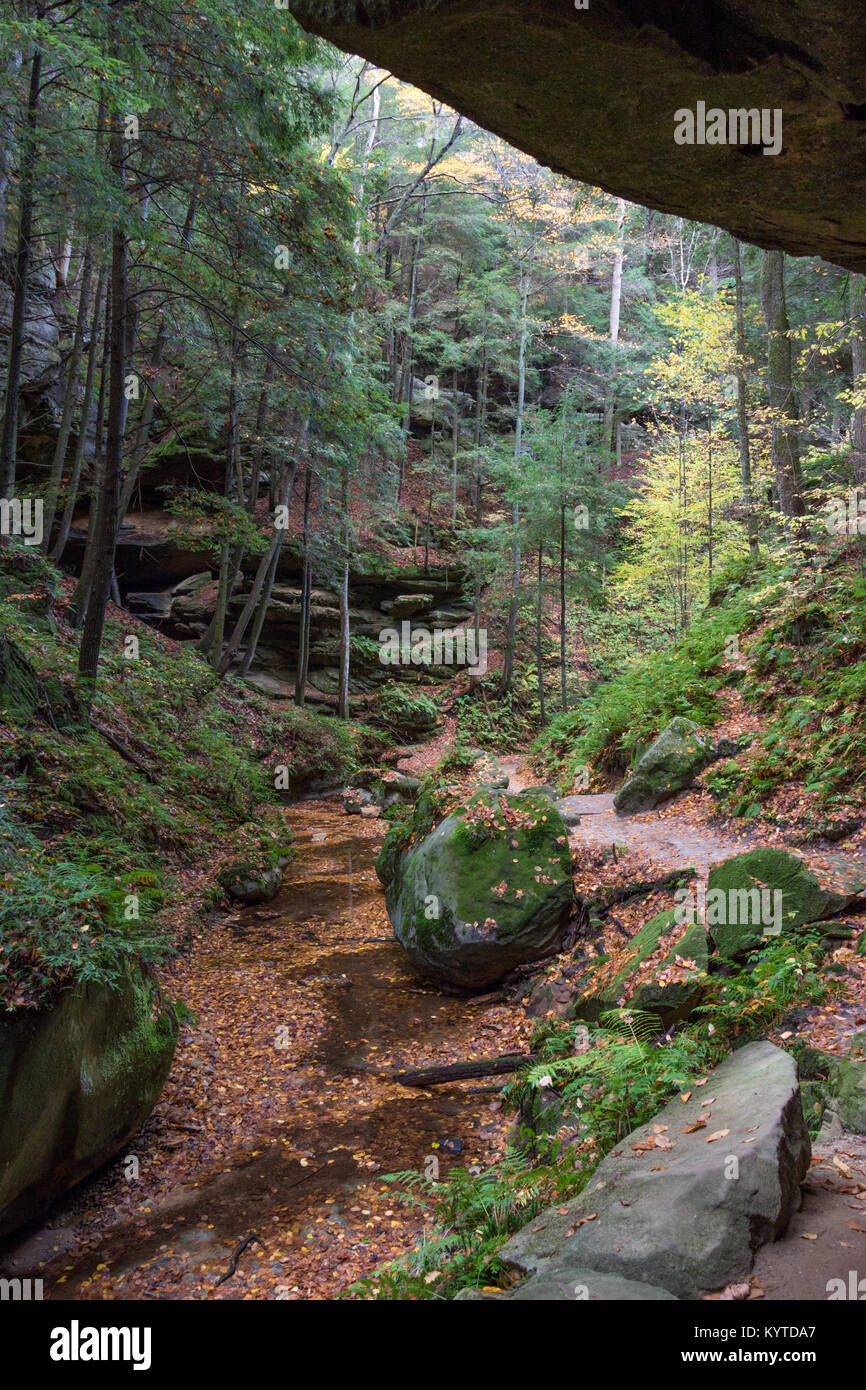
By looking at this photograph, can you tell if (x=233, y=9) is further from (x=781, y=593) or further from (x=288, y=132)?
(x=781, y=593)

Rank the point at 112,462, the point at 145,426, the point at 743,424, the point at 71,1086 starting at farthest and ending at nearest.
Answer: the point at 743,424, the point at 145,426, the point at 112,462, the point at 71,1086

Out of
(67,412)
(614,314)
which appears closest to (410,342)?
(614,314)

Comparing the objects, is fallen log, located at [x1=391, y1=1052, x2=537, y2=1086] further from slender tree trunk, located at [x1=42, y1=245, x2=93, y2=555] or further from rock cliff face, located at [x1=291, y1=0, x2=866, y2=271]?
slender tree trunk, located at [x1=42, y1=245, x2=93, y2=555]

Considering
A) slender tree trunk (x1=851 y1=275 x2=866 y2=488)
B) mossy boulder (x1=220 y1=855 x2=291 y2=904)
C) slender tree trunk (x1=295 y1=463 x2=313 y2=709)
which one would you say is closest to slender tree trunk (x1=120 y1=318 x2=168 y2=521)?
slender tree trunk (x1=295 y1=463 x2=313 y2=709)

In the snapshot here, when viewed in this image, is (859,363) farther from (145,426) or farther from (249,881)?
(145,426)

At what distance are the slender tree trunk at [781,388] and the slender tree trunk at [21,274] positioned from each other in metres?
11.2

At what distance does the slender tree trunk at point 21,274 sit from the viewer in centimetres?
837

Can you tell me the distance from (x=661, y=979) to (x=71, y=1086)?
3927mm

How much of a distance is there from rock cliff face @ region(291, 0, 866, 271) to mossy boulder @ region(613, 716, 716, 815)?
741 centimetres

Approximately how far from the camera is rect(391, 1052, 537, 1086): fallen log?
580cm

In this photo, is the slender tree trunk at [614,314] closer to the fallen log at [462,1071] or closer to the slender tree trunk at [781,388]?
the slender tree trunk at [781,388]

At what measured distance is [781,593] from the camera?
435 inches

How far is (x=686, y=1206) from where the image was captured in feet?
9.05
